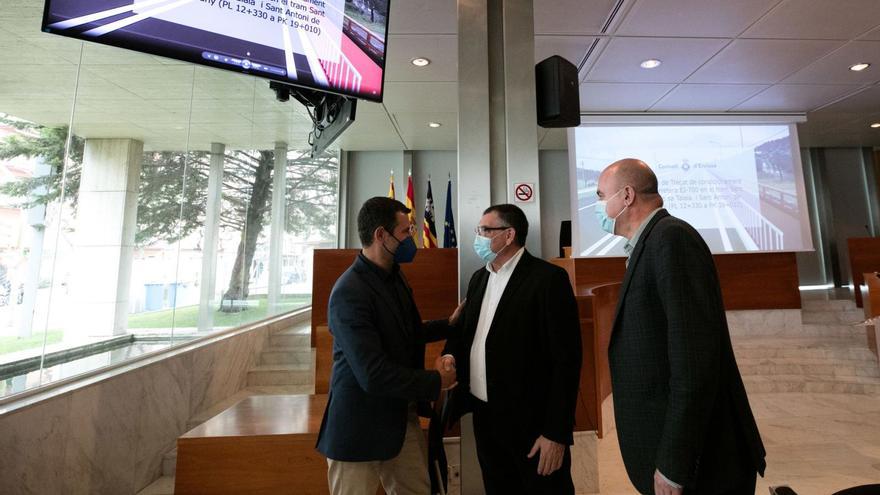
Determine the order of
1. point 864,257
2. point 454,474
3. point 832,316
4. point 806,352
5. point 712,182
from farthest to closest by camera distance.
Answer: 1. point 864,257
2. point 832,316
3. point 712,182
4. point 806,352
5. point 454,474

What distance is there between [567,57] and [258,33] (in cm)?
348

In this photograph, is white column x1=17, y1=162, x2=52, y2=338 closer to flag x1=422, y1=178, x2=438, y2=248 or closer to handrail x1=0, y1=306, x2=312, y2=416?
handrail x1=0, y1=306, x2=312, y2=416

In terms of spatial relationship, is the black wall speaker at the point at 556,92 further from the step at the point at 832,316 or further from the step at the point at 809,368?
the step at the point at 832,316

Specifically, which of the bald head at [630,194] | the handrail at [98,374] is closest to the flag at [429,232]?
the handrail at [98,374]

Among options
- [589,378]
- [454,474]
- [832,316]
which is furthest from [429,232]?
[832,316]

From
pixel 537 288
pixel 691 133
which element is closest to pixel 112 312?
pixel 537 288

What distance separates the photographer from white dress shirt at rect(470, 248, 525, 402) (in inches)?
60.6

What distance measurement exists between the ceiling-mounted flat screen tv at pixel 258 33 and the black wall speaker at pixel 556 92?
2.92 feet

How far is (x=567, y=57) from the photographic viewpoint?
13.8ft

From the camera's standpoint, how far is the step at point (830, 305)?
628 centimetres

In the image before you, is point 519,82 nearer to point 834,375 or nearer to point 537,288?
point 537,288

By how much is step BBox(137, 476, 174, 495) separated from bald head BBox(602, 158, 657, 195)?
131 inches

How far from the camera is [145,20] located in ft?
4.72

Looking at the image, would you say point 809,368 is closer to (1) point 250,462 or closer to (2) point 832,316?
(2) point 832,316
